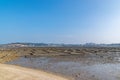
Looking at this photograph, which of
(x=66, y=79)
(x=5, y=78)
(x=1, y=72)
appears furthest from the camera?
(x=66, y=79)

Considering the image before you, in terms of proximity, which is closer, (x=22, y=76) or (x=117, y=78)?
(x=22, y=76)

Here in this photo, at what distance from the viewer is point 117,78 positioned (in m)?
17.0

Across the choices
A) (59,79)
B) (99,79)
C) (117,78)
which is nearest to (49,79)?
(59,79)

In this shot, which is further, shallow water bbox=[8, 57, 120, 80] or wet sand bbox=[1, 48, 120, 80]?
wet sand bbox=[1, 48, 120, 80]

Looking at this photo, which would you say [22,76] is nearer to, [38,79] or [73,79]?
[38,79]

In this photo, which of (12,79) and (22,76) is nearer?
(12,79)

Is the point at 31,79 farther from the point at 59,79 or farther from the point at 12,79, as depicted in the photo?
the point at 59,79

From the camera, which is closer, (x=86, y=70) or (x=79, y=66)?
(x=86, y=70)

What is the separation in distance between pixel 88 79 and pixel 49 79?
11.9ft

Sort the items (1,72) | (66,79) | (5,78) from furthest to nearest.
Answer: (66,79) < (1,72) < (5,78)

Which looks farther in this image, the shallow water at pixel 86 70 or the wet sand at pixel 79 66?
the wet sand at pixel 79 66

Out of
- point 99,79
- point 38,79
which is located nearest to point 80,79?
point 99,79

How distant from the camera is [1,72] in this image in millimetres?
14211

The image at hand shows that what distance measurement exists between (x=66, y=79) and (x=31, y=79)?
3.74 meters
